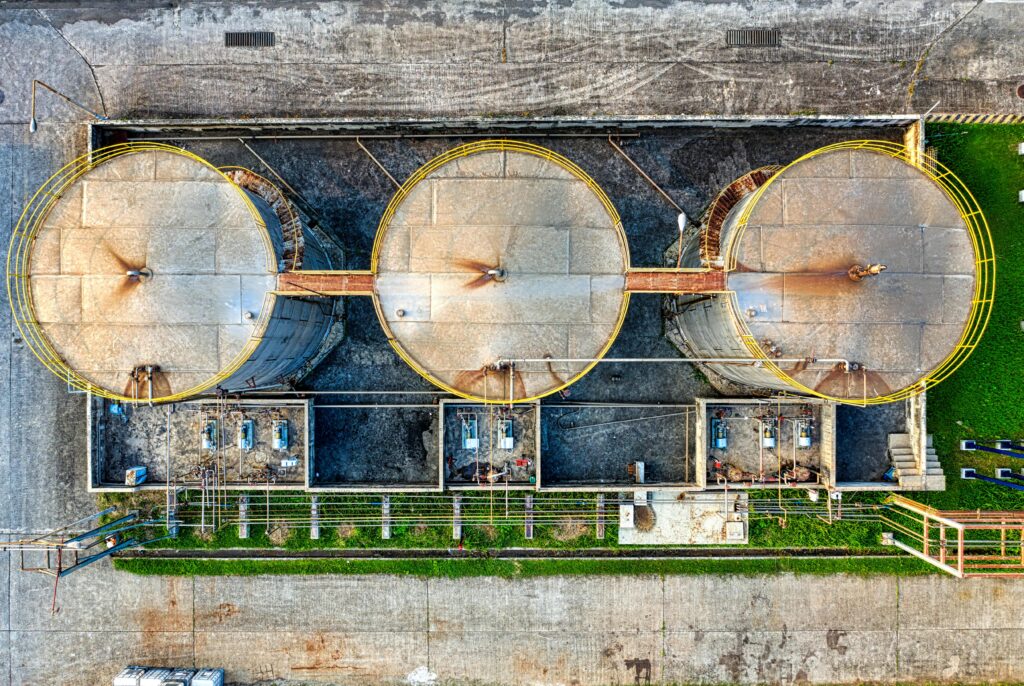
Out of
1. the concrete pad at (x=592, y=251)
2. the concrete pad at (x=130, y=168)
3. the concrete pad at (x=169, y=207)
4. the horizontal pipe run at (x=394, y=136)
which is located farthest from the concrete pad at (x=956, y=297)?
Answer: the concrete pad at (x=130, y=168)

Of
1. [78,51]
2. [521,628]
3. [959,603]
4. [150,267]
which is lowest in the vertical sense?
[521,628]

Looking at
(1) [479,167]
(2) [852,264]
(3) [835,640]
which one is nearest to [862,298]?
(2) [852,264]

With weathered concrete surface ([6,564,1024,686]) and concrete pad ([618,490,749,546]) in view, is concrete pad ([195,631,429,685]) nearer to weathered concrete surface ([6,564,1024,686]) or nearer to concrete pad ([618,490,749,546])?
weathered concrete surface ([6,564,1024,686])

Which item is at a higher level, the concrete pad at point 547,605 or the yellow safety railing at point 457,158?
the yellow safety railing at point 457,158

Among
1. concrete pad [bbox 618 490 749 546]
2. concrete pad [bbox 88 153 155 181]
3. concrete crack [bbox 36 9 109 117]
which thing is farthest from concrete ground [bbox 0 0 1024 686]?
concrete pad [bbox 88 153 155 181]

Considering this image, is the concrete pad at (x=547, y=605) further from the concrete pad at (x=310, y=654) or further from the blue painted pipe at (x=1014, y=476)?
the blue painted pipe at (x=1014, y=476)

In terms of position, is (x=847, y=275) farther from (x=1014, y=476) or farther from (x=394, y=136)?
(x=394, y=136)

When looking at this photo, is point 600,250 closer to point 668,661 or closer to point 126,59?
point 668,661
